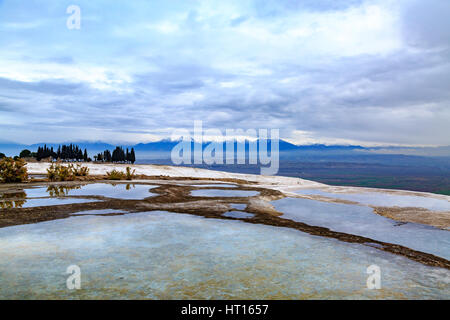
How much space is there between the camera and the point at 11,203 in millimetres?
16766

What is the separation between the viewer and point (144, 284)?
6430 mm

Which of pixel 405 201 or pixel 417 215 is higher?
pixel 417 215

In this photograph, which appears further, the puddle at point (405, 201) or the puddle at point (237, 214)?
the puddle at point (405, 201)

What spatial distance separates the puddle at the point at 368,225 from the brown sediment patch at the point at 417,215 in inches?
22.3

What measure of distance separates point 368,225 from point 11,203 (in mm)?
18279

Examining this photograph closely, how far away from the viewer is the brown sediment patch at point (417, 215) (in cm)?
1343

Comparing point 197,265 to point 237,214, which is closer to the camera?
point 197,265

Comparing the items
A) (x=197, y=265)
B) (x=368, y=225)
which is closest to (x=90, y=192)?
(x=197, y=265)

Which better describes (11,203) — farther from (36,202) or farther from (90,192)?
(90,192)

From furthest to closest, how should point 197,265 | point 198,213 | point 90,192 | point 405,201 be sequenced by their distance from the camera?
point 90,192
point 405,201
point 198,213
point 197,265

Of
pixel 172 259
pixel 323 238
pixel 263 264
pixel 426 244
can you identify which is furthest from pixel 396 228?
pixel 172 259

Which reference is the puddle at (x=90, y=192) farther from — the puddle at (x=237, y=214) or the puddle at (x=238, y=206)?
the puddle at (x=237, y=214)

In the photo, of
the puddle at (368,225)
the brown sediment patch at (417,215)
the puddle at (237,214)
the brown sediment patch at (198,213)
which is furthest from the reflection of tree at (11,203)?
the brown sediment patch at (417,215)

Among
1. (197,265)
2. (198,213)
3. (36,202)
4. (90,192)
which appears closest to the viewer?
(197,265)
